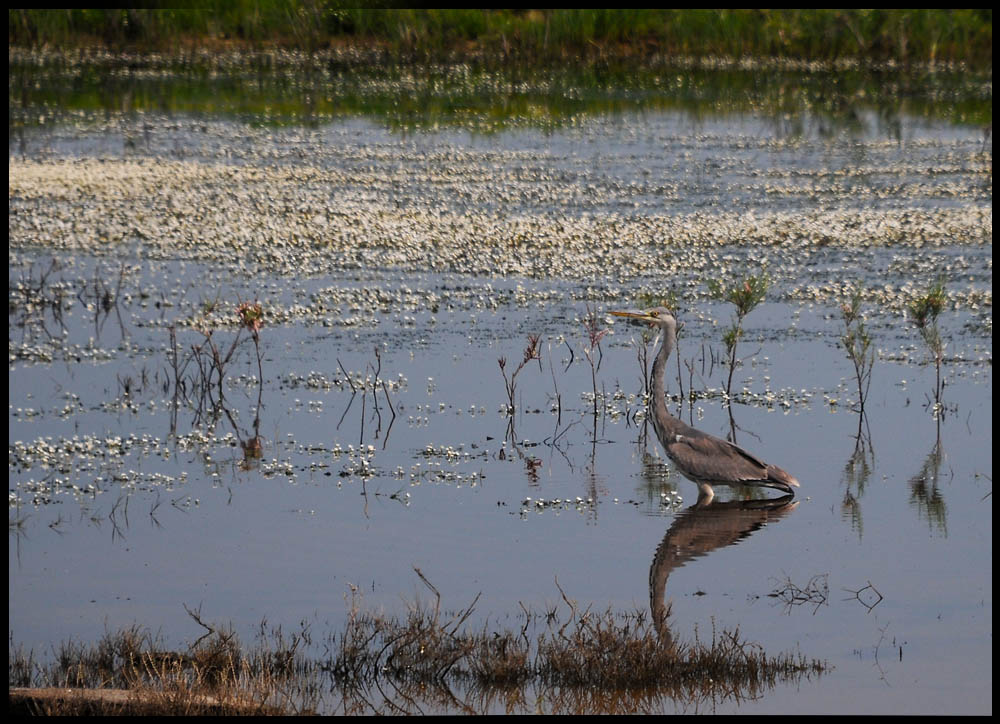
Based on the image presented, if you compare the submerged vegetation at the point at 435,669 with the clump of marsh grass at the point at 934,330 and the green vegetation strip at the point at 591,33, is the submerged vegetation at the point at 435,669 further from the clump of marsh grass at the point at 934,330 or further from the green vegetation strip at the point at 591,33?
the green vegetation strip at the point at 591,33

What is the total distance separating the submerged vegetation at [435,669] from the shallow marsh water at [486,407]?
0.28m

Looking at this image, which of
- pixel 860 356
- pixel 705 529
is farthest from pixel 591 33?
pixel 705 529

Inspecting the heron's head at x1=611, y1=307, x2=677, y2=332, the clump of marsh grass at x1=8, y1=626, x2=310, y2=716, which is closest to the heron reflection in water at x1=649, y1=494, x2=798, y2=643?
the heron's head at x1=611, y1=307, x2=677, y2=332

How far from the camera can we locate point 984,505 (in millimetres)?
10453

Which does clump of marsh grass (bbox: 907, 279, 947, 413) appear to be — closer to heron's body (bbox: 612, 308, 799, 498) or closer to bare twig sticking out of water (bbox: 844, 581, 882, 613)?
heron's body (bbox: 612, 308, 799, 498)

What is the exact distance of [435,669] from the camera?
24.8 ft

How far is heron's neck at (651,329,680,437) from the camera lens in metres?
10.8

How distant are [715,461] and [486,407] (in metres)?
2.77

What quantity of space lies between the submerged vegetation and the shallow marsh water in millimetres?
282

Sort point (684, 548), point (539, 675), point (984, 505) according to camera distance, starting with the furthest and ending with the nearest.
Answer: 1. point (984, 505)
2. point (684, 548)
3. point (539, 675)

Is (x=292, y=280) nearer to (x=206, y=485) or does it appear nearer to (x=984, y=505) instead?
(x=206, y=485)

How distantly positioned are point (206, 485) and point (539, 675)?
4.03 meters

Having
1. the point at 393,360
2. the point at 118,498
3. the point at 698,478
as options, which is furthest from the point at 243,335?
the point at 698,478

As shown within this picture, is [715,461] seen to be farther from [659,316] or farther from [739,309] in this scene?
[739,309]
